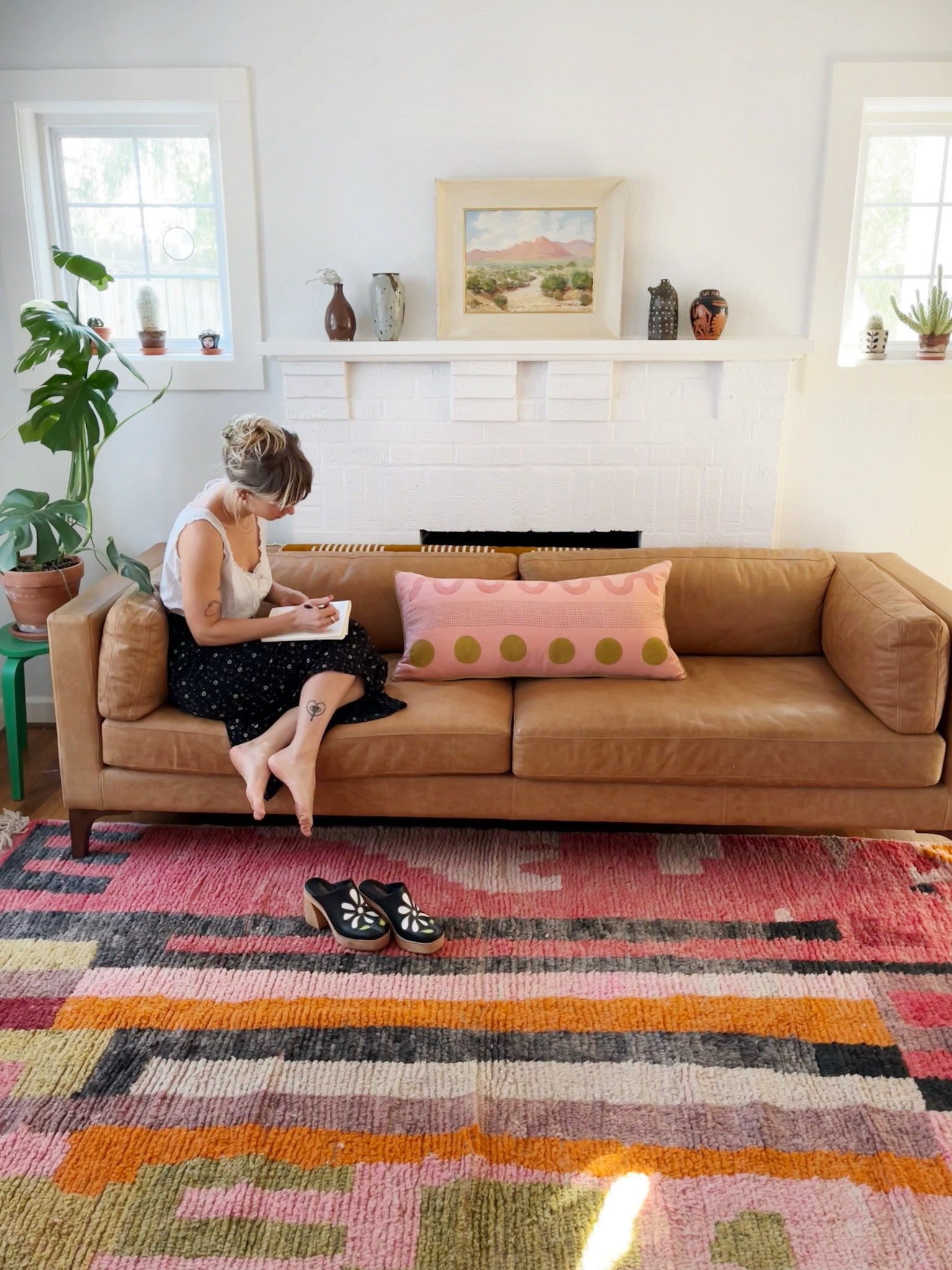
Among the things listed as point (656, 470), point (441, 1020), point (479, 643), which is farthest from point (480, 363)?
point (441, 1020)

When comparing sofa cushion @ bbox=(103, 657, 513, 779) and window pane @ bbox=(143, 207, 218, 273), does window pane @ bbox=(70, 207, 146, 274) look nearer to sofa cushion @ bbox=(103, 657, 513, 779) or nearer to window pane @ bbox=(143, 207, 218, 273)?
window pane @ bbox=(143, 207, 218, 273)

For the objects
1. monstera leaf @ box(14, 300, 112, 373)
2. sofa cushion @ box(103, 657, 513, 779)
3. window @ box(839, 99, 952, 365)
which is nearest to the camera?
sofa cushion @ box(103, 657, 513, 779)

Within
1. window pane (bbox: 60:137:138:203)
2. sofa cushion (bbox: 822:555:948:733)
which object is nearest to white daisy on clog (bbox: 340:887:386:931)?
sofa cushion (bbox: 822:555:948:733)

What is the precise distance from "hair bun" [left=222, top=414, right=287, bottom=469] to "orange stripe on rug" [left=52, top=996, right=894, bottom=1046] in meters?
1.25

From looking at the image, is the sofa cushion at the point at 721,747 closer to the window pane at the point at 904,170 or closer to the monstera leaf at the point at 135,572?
the monstera leaf at the point at 135,572

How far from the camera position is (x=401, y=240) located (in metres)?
3.45

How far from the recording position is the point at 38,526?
3047 mm

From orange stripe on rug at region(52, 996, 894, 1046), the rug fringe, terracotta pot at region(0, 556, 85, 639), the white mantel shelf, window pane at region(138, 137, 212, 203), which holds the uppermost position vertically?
window pane at region(138, 137, 212, 203)

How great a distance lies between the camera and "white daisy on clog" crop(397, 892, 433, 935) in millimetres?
2379

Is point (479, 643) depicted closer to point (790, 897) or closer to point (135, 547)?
point (790, 897)

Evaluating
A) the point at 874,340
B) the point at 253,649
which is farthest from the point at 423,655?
the point at 874,340

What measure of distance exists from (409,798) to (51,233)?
2.36 metres

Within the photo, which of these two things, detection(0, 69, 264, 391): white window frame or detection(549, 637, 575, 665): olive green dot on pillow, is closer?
detection(549, 637, 575, 665): olive green dot on pillow

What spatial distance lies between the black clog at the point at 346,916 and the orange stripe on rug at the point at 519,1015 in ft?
0.57
